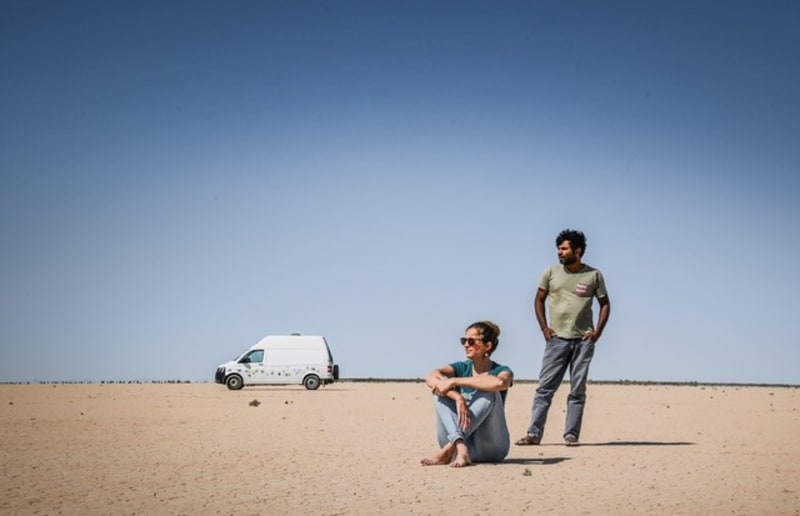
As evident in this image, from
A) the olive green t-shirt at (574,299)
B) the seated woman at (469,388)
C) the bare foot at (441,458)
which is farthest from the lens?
the olive green t-shirt at (574,299)

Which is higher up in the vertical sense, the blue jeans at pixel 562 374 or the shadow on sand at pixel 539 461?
the blue jeans at pixel 562 374

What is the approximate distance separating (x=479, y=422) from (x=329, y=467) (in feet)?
4.85

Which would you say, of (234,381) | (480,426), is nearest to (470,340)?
(480,426)

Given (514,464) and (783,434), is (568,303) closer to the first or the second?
(514,464)

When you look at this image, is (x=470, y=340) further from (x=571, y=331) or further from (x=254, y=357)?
(x=254, y=357)

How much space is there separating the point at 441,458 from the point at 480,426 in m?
0.48

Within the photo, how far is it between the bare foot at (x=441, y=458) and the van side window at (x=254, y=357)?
28.0m

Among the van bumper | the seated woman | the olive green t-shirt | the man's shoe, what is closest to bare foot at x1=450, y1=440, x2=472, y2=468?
the seated woman

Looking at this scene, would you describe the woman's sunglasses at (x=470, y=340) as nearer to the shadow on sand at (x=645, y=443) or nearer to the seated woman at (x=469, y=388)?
the seated woman at (x=469, y=388)

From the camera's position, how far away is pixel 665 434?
1273 centimetres

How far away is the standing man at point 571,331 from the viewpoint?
1045cm

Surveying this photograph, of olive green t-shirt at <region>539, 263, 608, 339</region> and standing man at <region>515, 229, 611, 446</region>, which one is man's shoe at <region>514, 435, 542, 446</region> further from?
olive green t-shirt at <region>539, 263, 608, 339</region>

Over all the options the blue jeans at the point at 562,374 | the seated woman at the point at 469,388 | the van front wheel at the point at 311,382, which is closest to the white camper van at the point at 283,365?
the van front wheel at the point at 311,382

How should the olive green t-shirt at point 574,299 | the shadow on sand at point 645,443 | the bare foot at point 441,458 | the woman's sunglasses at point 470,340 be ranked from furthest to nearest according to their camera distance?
the shadow on sand at point 645,443 < the olive green t-shirt at point 574,299 < the bare foot at point 441,458 < the woman's sunglasses at point 470,340
